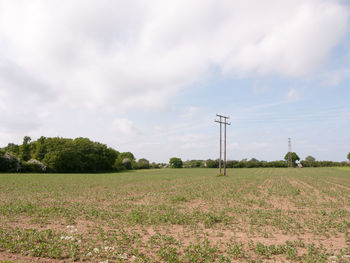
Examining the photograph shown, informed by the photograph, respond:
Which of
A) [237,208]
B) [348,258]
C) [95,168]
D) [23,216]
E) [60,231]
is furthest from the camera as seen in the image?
[95,168]

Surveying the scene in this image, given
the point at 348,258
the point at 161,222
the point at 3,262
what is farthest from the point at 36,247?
the point at 348,258

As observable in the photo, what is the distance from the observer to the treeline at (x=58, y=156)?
2878 inches

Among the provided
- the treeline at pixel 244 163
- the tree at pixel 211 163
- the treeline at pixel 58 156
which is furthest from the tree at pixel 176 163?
the treeline at pixel 58 156

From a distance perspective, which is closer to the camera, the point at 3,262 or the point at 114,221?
the point at 3,262

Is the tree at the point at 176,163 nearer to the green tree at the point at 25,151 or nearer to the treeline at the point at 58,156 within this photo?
the treeline at the point at 58,156

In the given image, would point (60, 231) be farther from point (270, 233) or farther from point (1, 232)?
point (270, 233)

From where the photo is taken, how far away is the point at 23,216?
12.6m

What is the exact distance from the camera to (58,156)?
83875mm

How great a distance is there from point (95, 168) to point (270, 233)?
9648cm

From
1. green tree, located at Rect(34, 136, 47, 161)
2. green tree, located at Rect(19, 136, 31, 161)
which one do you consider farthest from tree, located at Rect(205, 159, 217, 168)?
green tree, located at Rect(19, 136, 31, 161)

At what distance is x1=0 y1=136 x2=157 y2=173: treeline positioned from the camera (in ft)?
240

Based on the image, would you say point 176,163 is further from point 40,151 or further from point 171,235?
point 171,235

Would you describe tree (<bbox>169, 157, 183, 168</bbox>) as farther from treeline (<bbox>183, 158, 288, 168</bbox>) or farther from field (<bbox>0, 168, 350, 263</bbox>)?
field (<bbox>0, 168, 350, 263</bbox>)

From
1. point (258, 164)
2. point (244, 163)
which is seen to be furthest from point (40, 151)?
point (258, 164)
